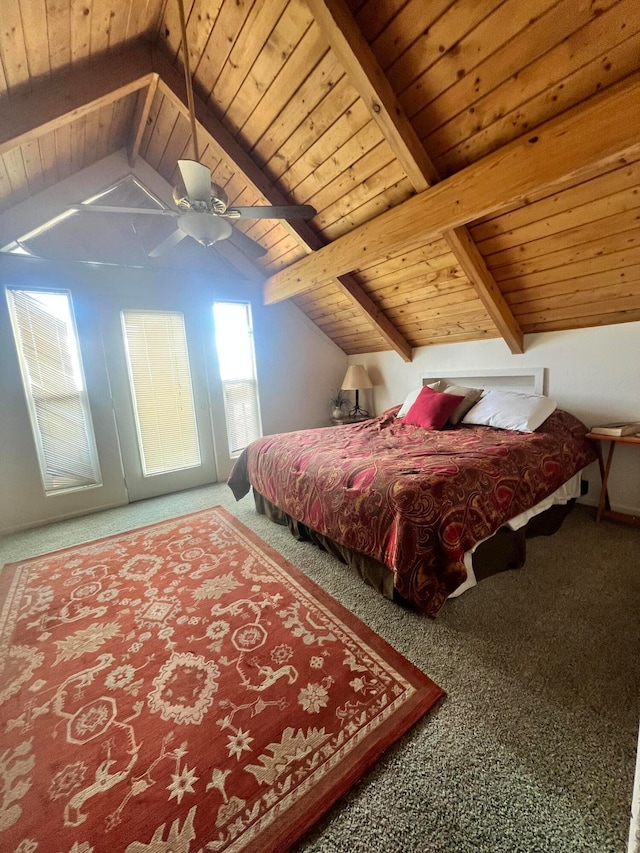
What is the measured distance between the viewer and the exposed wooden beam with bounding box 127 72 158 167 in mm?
2524

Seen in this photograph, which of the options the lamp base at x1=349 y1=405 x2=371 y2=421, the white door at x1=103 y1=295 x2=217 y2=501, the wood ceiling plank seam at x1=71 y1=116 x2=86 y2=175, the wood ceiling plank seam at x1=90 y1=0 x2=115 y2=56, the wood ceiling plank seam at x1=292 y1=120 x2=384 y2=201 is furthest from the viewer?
the lamp base at x1=349 y1=405 x2=371 y2=421

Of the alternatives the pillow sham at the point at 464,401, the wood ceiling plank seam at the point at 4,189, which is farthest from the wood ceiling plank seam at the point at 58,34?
the pillow sham at the point at 464,401

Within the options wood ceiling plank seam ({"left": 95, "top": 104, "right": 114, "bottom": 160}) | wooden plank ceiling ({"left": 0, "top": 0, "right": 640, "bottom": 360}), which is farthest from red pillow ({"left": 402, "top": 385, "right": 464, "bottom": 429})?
wood ceiling plank seam ({"left": 95, "top": 104, "right": 114, "bottom": 160})

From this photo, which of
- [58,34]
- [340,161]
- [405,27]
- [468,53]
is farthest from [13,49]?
[468,53]

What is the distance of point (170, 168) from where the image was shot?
3.29 metres

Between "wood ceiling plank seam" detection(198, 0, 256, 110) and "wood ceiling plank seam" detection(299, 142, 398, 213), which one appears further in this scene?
"wood ceiling plank seam" detection(299, 142, 398, 213)

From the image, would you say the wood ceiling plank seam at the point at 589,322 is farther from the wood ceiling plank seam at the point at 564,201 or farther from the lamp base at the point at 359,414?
the lamp base at the point at 359,414

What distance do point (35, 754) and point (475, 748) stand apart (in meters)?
1.49

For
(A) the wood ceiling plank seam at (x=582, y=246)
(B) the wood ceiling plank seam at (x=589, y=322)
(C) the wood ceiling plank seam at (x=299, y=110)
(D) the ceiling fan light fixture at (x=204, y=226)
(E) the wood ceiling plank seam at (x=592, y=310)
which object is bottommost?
(B) the wood ceiling plank seam at (x=589, y=322)

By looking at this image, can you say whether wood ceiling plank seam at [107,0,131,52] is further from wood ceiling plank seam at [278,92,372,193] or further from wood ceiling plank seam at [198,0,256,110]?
wood ceiling plank seam at [278,92,372,193]

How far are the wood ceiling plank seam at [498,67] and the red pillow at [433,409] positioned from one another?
183 centimetres

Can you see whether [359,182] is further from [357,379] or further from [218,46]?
[357,379]

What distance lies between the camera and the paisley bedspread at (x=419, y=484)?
1614mm

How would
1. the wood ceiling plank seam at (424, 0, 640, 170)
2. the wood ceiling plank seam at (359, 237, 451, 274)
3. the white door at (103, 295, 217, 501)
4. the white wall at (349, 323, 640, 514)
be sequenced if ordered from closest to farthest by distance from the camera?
1. the wood ceiling plank seam at (424, 0, 640, 170)
2. the white wall at (349, 323, 640, 514)
3. the wood ceiling plank seam at (359, 237, 451, 274)
4. the white door at (103, 295, 217, 501)
